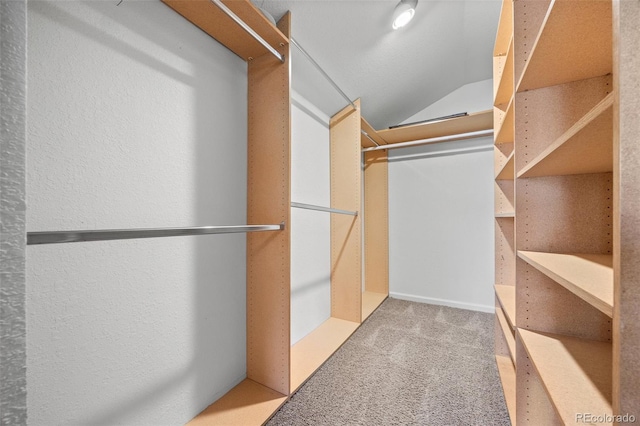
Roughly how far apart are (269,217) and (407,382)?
4.21 feet

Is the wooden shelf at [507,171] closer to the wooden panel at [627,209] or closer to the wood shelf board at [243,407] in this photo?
the wooden panel at [627,209]

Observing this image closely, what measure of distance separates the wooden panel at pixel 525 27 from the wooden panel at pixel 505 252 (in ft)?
3.59

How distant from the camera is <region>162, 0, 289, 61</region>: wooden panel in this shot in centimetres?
109

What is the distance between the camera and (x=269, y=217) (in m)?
1.40

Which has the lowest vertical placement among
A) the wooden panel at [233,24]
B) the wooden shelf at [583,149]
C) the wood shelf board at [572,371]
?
the wood shelf board at [572,371]

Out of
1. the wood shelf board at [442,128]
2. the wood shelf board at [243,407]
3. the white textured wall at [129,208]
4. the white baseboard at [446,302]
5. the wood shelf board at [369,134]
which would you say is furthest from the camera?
the white baseboard at [446,302]

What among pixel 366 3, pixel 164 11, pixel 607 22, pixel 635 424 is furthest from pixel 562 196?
pixel 164 11

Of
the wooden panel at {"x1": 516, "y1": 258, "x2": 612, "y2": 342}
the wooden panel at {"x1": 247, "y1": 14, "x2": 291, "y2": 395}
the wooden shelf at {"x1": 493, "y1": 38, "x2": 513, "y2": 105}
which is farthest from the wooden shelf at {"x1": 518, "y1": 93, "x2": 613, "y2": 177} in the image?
the wooden panel at {"x1": 247, "y1": 14, "x2": 291, "y2": 395}

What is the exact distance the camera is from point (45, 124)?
78cm

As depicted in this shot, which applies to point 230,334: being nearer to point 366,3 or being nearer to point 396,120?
point 366,3

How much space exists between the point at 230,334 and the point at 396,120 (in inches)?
111

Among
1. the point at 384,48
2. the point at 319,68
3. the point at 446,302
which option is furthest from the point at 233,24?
the point at 446,302

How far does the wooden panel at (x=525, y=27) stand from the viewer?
1.02 metres

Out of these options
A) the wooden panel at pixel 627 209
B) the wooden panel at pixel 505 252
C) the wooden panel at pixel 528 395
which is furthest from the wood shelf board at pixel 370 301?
the wooden panel at pixel 627 209
